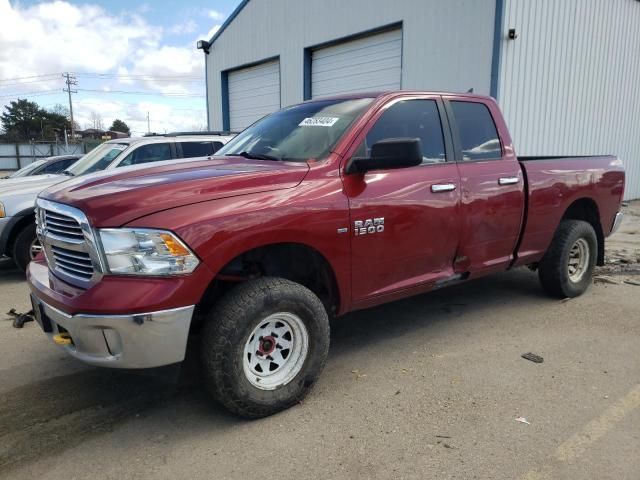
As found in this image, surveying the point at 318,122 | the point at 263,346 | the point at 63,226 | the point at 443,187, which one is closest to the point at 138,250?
the point at 63,226

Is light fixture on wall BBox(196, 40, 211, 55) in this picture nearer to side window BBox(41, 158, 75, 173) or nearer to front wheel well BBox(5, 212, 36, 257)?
side window BBox(41, 158, 75, 173)

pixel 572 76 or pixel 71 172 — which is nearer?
→ pixel 71 172

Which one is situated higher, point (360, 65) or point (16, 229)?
point (360, 65)

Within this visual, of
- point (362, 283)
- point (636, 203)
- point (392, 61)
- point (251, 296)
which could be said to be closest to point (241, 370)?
point (251, 296)

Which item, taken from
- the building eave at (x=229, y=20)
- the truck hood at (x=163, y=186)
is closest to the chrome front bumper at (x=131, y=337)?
the truck hood at (x=163, y=186)

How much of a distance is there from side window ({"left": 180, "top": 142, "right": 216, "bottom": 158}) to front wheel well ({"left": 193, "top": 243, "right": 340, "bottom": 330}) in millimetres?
4685

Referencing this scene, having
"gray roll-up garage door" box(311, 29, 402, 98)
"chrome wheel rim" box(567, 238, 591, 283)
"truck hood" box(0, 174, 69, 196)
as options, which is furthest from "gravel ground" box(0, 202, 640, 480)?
"gray roll-up garage door" box(311, 29, 402, 98)

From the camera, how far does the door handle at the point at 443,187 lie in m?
3.88

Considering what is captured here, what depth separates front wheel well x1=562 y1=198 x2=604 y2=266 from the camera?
5480 mm

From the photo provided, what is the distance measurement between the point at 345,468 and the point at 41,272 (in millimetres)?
2289

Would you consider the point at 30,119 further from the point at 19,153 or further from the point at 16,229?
the point at 16,229

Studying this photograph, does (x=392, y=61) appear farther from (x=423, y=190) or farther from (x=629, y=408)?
(x=629, y=408)

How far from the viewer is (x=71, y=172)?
23.7 feet

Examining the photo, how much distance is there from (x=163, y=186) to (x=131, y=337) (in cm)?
84
